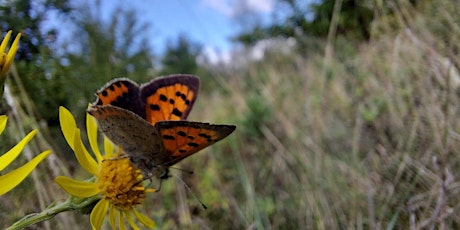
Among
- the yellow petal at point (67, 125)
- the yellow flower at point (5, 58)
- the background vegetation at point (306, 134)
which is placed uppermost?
the yellow flower at point (5, 58)

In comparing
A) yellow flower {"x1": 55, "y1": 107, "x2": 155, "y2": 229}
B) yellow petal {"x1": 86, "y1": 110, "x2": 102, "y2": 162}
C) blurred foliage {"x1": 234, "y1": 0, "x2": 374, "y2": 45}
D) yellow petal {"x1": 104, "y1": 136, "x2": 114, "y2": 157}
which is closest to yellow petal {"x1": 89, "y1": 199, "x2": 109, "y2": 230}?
yellow flower {"x1": 55, "y1": 107, "x2": 155, "y2": 229}

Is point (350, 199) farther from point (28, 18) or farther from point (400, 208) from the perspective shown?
point (28, 18)

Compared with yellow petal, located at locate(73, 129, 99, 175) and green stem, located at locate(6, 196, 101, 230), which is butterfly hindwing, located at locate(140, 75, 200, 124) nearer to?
yellow petal, located at locate(73, 129, 99, 175)

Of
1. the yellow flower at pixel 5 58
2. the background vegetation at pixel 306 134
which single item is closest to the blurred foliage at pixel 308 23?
the background vegetation at pixel 306 134

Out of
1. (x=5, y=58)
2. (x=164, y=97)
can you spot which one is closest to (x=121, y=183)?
(x=164, y=97)

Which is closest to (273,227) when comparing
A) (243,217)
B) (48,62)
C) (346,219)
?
(243,217)

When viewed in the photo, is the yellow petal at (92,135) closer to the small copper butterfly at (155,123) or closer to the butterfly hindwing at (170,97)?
the small copper butterfly at (155,123)

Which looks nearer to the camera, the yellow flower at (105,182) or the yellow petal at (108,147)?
the yellow flower at (105,182)
